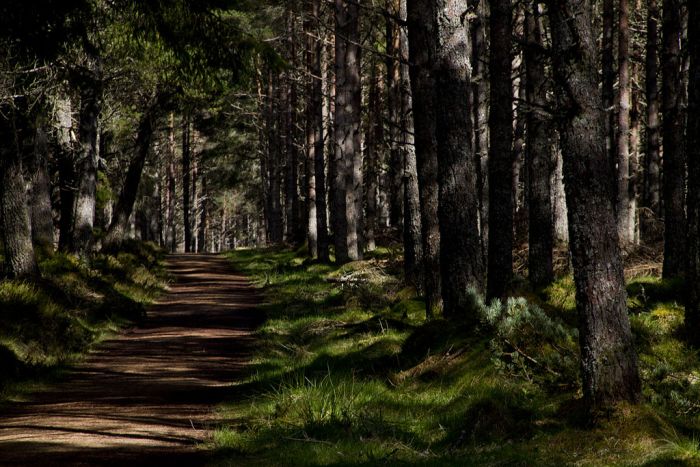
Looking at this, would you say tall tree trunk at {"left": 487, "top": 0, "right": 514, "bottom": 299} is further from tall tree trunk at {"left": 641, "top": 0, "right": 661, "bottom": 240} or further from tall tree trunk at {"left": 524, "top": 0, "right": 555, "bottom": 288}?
tall tree trunk at {"left": 641, "top": 0, "right": 661, "bottom": 240}

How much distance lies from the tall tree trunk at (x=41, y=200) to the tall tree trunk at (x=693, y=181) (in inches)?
574

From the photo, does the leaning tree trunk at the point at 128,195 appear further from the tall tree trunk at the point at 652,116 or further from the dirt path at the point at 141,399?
the tall tree trunk at the point at 652,116

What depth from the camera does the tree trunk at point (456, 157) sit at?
9977 millimetres

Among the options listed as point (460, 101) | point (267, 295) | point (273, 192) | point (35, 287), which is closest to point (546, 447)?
point (460, 101)

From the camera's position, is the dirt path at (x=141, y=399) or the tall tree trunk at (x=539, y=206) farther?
the tall tree trunk at (x=539, y=206)

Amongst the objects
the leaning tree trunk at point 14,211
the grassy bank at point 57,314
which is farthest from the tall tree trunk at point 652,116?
the leaning tree trunk at point 14,211

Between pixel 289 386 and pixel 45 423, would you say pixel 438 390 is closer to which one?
pixel 289 386

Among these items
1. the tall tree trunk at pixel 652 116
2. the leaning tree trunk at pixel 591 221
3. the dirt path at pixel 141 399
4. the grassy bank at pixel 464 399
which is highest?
the tall tree trunk at pixel 652 116

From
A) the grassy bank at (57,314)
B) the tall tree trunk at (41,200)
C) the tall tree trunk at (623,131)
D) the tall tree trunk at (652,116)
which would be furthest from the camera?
the tall tree trunk at (652,116)

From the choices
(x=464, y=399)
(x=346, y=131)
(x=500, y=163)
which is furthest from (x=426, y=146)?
(x=346, y=131)

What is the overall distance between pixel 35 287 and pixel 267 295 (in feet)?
25.0

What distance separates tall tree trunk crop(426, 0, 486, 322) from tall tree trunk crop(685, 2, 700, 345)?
260cm

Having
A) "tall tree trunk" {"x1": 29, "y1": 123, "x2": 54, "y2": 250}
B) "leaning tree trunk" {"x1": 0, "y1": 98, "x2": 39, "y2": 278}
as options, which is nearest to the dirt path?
"leaning tree trunk" {"x1": 0, "y1": 98, "x2": 39, "y2": 278}

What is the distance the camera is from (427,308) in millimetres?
11695
